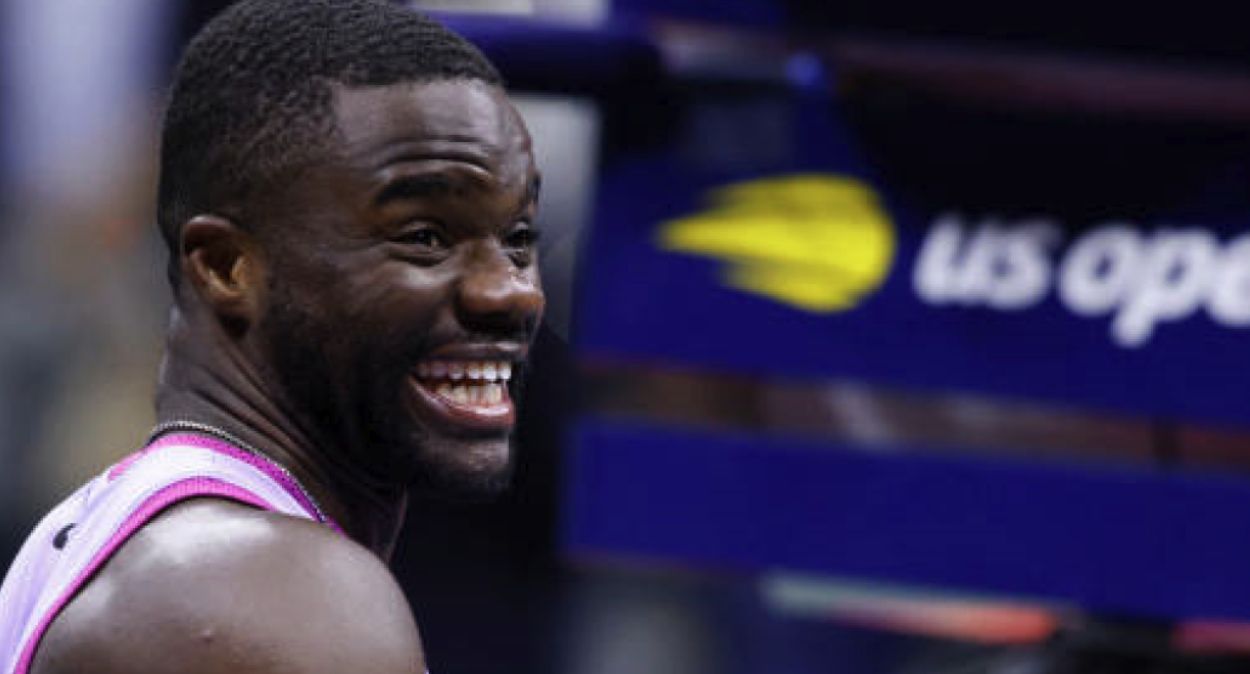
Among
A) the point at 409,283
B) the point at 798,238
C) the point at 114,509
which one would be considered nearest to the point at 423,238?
the point at 409,283

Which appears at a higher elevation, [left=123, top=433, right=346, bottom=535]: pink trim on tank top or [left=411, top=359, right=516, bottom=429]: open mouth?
[left=411, top=359, right=516, bottom=429]: open mouth

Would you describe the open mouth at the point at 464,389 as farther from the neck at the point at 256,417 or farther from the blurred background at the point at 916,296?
the blurred background at the point at 916,296

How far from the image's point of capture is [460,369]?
2588 millimetres

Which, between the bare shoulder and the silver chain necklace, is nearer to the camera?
the bare shoulder

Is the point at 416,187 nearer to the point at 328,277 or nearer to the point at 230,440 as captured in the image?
the point at 328,277

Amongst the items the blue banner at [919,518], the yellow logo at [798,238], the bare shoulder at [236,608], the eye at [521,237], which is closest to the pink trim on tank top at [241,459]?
the bare shoulder at [236,608]

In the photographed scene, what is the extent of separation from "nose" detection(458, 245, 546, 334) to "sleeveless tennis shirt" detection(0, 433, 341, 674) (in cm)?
26

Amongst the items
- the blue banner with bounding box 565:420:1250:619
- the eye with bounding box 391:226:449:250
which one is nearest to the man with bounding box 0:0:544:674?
the eye with bounding box 391:226:449:250

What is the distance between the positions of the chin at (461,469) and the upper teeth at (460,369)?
68 millimetres

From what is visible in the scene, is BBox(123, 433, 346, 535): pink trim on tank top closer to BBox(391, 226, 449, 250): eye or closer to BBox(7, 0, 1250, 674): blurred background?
BBox(391, 226, 449, 250): eye

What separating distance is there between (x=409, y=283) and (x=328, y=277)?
0.27ft

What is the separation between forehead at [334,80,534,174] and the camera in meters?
2.49

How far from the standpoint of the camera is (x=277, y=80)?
252 cm

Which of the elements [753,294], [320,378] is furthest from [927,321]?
[320,378]
